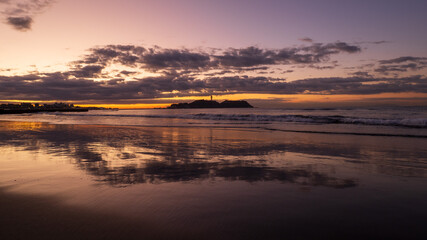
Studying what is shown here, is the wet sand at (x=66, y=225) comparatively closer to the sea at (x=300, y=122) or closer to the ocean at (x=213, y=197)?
the ocean at (x=213, y=197)

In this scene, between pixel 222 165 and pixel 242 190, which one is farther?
pixel 222 165

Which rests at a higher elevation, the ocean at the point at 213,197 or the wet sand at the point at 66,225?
the wet sand at the point at 66,225

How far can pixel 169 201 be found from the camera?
412 cm

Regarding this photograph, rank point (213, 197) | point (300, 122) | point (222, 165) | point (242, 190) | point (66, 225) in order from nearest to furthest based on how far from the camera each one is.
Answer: point (66, 225) → point (213, 197) → point (242, 190) → point (222, 165) → point (300, 122)

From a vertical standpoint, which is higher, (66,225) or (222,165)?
(66,225)

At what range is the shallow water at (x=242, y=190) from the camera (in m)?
3.26

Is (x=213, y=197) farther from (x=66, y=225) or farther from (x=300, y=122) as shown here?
(x=300, y=122)

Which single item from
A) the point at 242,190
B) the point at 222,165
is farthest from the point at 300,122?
the point at 242,190

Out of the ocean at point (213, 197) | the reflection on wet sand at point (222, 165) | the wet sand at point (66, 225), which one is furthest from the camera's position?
the reflection on wet sand at point (222, 165)

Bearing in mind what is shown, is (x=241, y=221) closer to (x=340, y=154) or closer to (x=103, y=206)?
(x=103, y=206)

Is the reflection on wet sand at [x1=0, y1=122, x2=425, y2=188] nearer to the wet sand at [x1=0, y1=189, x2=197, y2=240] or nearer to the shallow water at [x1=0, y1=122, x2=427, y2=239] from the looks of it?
the shallow water at [x1=0, y1=122, x2=427, y2=239]

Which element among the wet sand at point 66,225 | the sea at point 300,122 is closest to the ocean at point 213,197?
the wet sand at point 66,225

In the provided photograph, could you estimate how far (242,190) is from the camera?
471cm

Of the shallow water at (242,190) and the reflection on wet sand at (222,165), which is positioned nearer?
the shallow water at (242,190)
